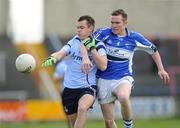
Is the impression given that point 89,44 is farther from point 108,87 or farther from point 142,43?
point 142,43

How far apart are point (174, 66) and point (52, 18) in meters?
4.95

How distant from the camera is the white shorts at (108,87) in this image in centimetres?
1406

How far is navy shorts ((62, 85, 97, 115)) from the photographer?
1377cm

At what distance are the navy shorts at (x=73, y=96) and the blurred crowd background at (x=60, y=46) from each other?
1088cm

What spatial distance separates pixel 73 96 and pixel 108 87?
655 mm

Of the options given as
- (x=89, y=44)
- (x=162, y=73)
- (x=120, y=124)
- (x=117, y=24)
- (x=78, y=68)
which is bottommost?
(x=120, y=124)

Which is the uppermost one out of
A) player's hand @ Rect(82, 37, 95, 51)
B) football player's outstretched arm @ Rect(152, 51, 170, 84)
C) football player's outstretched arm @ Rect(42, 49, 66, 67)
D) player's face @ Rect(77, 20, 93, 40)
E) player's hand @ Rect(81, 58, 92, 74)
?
player's face @ Rect(77, 20, 93, 40)

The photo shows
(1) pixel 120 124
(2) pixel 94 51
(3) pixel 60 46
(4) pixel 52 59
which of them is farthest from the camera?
(3) pixel 60 46

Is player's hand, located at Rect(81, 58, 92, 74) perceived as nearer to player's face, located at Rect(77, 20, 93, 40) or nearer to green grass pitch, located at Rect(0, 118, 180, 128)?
player's face, located at Rect(77, 20, 93, 40)

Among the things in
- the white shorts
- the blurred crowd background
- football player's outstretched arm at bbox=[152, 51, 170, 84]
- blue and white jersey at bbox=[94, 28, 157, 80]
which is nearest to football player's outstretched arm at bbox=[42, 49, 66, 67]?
blue and white jersey at bbox=[94, 28, 157, 80]

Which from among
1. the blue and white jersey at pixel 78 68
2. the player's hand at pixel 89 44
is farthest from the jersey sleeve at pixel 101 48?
the player's hand at pixel 89 44

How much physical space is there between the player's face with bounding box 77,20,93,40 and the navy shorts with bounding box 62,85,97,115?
0.93m

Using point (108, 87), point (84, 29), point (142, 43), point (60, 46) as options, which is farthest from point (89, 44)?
point (60, 46)

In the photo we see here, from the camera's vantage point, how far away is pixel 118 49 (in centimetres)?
1398
